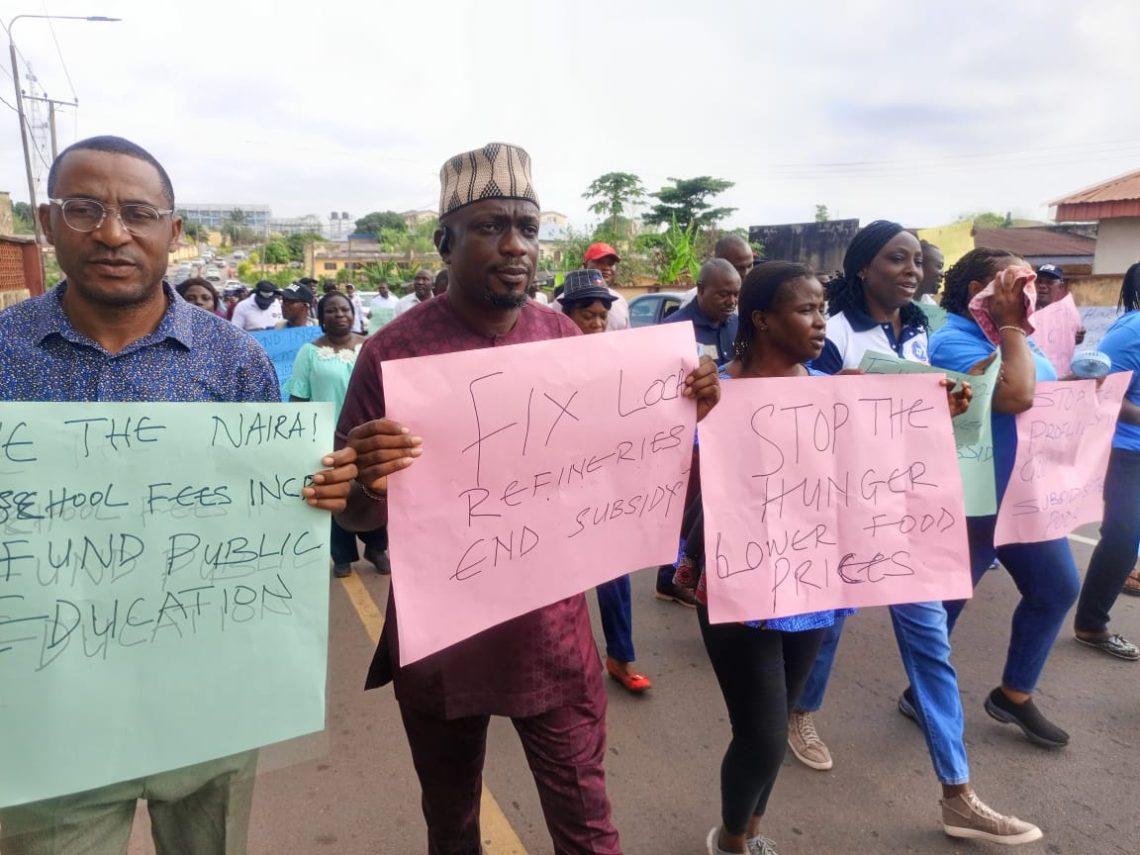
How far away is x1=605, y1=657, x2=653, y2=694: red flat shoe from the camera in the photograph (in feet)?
11.1

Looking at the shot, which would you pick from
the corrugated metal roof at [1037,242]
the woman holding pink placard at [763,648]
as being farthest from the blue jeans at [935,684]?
the corrugated metal roof at [1037,242]

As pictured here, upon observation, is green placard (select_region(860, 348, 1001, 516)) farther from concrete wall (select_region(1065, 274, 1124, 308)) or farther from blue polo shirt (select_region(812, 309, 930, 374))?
concrete wall (select_region(1065, 274, 1124, 308))

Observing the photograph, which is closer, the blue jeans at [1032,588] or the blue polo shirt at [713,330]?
the blue jeans at [1032,588]

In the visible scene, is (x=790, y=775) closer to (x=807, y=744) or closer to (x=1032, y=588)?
(x=807, y=744)

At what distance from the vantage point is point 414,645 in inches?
63.4

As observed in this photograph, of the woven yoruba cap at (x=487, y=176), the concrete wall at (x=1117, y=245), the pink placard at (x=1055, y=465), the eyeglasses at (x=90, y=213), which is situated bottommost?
the pink placard at (x=1055, y=465)

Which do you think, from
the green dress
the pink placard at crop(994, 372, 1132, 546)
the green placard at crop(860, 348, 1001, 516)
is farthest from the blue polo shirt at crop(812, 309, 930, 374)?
the green dress

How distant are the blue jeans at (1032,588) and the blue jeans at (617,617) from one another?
56.0 inches

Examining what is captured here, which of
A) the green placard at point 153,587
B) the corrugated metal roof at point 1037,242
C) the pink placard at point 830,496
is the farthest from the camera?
the corrugated metal roof at point 1037,242

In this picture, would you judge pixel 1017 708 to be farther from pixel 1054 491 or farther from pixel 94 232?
pixel 94 232

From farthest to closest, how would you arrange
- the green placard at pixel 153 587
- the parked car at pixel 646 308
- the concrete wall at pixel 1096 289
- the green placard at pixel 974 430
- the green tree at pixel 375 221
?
1. the green tree at pixel 375 221
2. the concrete wall at pixel 1096 289
3. the parked car at pixel 646 308
4. the green placard at pixel 974 430
5. the green placard at pixel 153 587

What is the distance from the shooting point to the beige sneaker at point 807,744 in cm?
285

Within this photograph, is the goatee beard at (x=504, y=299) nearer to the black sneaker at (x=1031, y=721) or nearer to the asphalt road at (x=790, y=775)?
the asphalt road at (x=790, y=775)

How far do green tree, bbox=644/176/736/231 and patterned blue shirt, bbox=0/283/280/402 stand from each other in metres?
36.3
